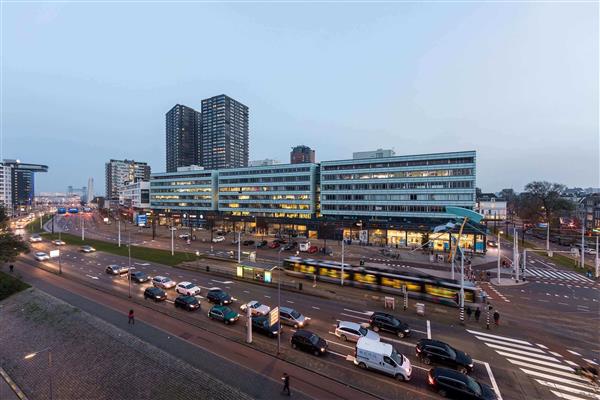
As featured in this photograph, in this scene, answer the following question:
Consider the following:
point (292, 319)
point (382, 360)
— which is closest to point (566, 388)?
point (382, 360)

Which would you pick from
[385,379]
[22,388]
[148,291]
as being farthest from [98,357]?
[385,379]

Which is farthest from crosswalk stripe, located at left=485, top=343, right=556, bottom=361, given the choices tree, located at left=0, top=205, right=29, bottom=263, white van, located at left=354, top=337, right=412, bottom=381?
tree, located at left=0, top=205, right=29, bottom=263

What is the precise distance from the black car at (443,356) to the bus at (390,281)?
13.3 metres

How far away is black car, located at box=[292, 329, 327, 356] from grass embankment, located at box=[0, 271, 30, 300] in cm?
4022

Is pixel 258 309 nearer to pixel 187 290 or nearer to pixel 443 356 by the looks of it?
pixel 187 290

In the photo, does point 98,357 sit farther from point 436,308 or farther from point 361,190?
point 361,190

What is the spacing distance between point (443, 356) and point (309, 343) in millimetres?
9681

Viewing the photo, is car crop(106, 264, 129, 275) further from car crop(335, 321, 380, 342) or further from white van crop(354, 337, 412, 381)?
white van crop(354, 337, 412, 381)

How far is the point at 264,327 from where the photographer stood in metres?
22.3

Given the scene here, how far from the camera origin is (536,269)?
47.5 meters

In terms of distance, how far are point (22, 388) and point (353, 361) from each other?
84.3 feet

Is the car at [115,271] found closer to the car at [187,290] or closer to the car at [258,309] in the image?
the car at [187,290]

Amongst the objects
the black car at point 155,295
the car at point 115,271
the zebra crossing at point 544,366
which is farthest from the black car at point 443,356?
the car at point 115,271

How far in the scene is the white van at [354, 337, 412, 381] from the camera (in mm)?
16953
